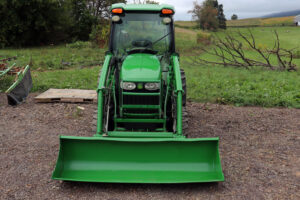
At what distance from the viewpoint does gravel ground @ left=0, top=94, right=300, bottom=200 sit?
391cm

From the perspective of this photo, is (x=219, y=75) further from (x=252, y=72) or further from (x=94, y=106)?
(x=94, y=106)

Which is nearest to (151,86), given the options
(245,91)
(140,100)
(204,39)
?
(140,100)

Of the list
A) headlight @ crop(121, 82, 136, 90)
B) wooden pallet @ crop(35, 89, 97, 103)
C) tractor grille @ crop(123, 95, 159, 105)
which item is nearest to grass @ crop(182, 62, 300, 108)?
wooden pallet @ crop(35, 89, 97, 103)

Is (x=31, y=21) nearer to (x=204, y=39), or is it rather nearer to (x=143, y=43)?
(x=204, y=39)

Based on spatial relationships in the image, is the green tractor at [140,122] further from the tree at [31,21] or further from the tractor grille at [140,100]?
the tree at [31,21]

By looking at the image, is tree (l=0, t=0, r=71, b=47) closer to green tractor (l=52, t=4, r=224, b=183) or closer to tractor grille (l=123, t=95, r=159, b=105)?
green tractor (l=52, t=4, r=224, b=183)

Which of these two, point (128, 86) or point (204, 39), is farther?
point (204, 39)

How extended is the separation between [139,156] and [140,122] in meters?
0.81

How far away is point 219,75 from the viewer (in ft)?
38.9

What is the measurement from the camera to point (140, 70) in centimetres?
466

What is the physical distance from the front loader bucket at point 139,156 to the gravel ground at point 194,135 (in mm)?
202

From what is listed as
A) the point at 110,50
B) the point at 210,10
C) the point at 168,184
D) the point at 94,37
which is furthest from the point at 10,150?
the point at 210,10

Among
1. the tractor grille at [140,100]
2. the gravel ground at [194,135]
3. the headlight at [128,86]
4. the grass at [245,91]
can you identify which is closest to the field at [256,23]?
the grass at [245,91]

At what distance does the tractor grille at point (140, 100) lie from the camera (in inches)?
184
